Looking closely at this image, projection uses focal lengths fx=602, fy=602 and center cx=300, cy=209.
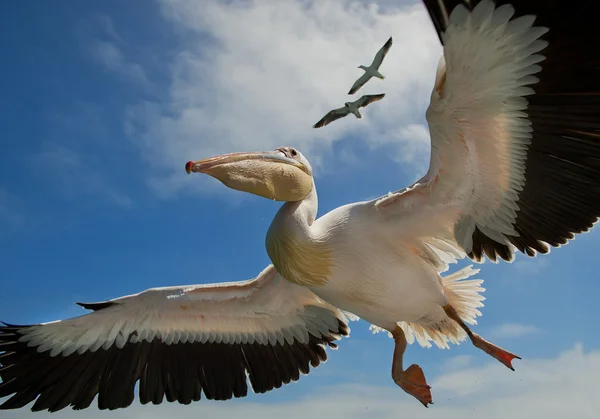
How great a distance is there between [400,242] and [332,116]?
Answer: 1988 mm

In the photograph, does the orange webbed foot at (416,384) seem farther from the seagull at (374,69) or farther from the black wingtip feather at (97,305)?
the seagull at (374,69)

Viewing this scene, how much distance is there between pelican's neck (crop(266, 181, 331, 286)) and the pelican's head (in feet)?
0.52

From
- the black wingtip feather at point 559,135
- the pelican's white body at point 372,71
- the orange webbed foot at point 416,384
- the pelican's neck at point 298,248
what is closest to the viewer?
the black wingtip feather at point 559,135

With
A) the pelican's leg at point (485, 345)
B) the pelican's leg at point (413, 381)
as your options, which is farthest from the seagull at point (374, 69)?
the pelican's leg at point (413, 381)

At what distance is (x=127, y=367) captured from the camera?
5812 mm

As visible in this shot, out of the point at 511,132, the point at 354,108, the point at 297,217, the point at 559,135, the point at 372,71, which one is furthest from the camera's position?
the point at 372,71

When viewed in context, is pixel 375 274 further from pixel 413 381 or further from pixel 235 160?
pixel 235 160

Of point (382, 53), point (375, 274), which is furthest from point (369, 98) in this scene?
point (375, 274)

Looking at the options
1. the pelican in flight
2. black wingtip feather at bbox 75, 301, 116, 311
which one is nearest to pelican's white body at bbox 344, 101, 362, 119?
the pelican in flight

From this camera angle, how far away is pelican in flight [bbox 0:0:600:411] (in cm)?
374

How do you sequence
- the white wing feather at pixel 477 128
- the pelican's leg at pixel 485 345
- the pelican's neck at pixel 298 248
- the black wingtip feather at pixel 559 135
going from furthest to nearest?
1. the pelican's leg at pixel 485 345
2. the pelican's neck at pixel 298 248
3. the white wing feather at pixel 477 128
4. the black wingtip feather at pixel 559 135

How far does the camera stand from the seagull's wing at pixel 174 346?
556 cm

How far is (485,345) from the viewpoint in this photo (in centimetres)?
505

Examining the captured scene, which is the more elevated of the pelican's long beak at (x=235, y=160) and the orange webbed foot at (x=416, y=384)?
the pelican's long beak at (x=235, y=160)
